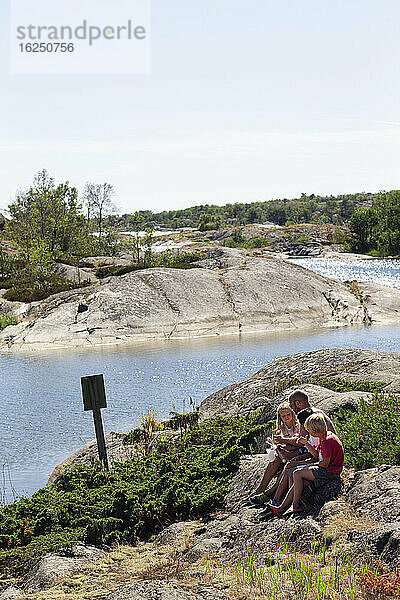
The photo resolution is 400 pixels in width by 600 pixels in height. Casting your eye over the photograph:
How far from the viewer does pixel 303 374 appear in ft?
45.3

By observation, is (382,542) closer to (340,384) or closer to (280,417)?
(280,417)

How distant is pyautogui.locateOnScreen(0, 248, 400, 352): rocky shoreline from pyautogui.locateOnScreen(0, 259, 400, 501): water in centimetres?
132

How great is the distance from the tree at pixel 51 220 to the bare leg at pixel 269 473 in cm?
3551

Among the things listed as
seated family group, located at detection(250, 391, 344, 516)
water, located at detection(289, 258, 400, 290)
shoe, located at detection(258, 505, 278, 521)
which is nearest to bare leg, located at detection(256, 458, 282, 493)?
seated family group, located at detection(250, 391, 344, 516)

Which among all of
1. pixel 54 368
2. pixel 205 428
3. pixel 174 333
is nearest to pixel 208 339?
pixel 174 333

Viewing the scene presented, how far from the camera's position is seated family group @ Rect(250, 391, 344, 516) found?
6.47 metres

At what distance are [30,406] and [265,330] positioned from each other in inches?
589

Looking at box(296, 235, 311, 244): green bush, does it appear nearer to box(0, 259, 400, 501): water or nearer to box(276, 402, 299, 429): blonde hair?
box(0, 259, 400, 501): water

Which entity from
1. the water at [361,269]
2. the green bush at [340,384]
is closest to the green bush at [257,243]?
the water at [361,269]

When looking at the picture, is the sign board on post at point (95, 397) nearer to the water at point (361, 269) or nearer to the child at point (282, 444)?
the child at point (282, 444)

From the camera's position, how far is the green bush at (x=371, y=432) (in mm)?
6957

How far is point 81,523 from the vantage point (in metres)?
6.97

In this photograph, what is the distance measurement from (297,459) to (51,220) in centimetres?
4065

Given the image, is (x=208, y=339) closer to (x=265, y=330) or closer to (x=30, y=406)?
(x=265, y=330)
